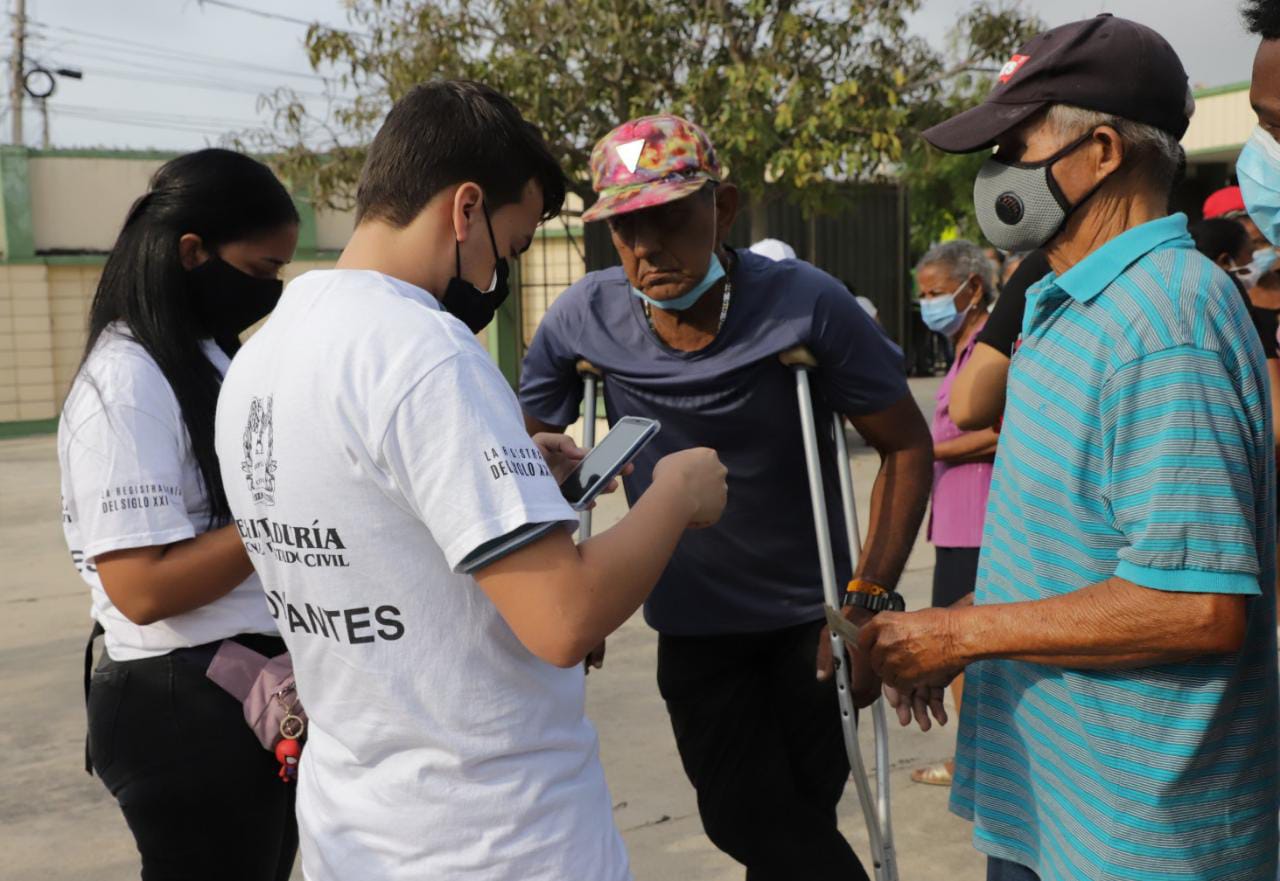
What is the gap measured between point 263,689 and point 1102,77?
1.76 meters

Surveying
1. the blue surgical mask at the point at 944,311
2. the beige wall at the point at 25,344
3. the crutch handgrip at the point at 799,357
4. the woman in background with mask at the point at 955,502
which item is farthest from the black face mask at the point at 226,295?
the beige wall at the point at 25,344

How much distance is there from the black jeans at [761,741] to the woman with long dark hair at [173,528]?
3.37 feet

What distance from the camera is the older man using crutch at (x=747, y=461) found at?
9.98 ft

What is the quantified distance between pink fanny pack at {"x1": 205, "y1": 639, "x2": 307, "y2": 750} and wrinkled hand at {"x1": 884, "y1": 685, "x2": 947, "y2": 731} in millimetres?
1067

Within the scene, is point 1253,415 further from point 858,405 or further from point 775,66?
point 775,66

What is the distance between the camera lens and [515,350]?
1714 cm

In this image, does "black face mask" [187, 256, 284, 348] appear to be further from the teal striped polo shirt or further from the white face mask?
the white face mask

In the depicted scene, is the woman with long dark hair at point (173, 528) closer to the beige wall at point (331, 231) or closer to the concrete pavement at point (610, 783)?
the concrete pavement at point (610, 783)

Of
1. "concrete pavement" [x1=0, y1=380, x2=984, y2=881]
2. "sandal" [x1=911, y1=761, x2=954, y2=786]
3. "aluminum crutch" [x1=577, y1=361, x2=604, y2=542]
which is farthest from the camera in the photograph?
"sandal" [x1=911, y1=761, x2=954, y2=786]

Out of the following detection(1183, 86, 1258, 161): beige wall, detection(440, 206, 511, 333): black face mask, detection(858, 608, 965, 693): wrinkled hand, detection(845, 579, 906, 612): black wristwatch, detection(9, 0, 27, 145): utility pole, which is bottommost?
detection(845, 579, 906, 612): black wristwatch

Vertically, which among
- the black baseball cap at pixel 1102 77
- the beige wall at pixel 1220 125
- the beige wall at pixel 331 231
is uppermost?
the beige wall at pixel 1220 125

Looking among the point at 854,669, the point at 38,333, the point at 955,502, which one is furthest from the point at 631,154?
the point at 38,333

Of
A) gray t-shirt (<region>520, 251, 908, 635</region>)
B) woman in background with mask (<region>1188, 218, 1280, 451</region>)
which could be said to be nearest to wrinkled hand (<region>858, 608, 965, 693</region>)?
gray t-shirt (<region>520, 251, 908, 635</region>)

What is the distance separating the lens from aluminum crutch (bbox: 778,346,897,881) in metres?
2.93
